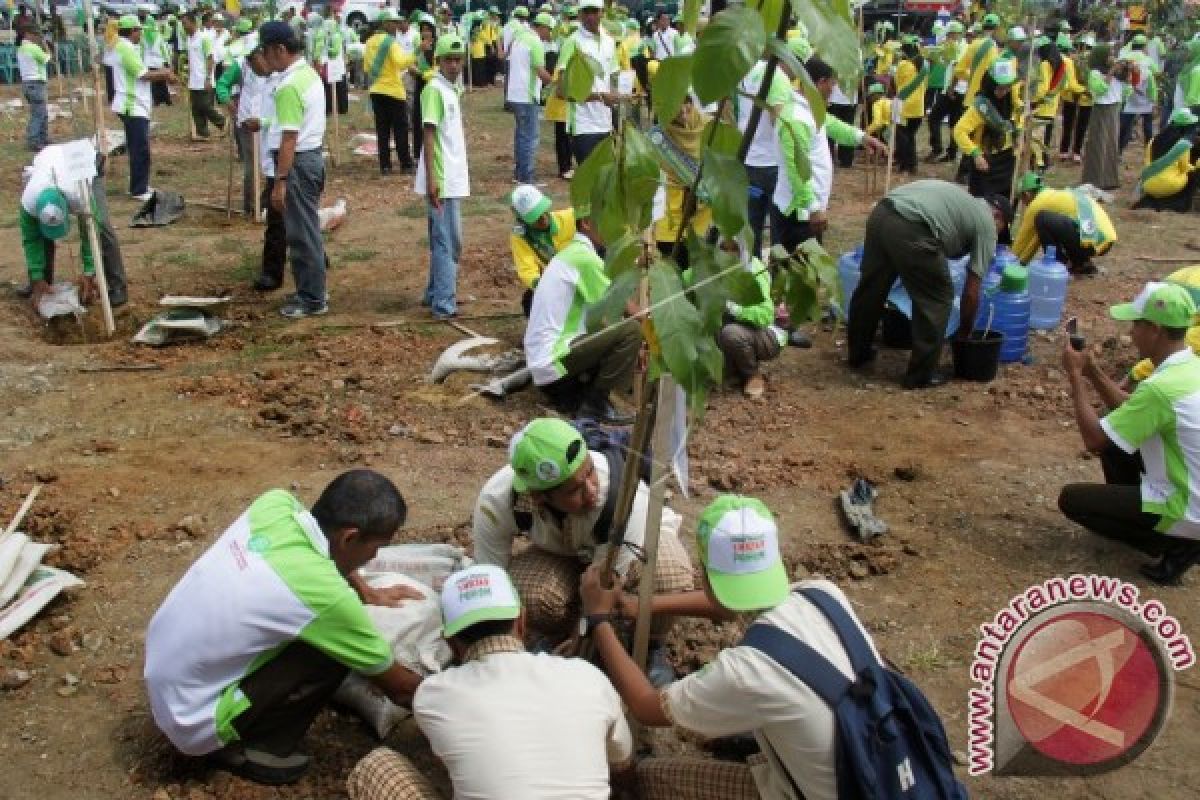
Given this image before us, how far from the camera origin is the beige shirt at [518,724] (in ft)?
8.32

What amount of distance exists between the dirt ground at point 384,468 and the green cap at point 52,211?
0.77 metres

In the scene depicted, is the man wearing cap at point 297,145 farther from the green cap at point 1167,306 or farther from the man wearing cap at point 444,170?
the green cap at point 1167,306

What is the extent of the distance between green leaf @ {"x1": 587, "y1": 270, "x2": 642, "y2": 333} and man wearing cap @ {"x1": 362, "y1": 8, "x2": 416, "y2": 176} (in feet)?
34.9

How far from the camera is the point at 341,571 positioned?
3.24m

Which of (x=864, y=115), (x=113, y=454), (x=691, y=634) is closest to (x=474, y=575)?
(x=691, y=634)

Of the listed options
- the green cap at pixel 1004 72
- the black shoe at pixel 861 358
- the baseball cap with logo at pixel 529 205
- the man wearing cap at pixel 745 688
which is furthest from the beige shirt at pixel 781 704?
the green cap at pixel 1004 72

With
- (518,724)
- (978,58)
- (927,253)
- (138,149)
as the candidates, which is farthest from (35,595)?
(978,58)

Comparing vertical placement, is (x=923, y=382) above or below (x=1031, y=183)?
below

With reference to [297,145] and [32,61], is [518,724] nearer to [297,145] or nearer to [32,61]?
[297,145]

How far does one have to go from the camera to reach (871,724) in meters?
2.46

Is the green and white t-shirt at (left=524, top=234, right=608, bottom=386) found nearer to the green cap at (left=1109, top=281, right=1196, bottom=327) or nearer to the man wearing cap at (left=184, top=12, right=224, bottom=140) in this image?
the green cap at (left=1109, top=281, right=1196, bottom=327)

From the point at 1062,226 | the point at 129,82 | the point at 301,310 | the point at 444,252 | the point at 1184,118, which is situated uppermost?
the point at 129,82

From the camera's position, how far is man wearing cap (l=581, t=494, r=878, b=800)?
2500 millimetres

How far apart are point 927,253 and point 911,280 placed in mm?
223
